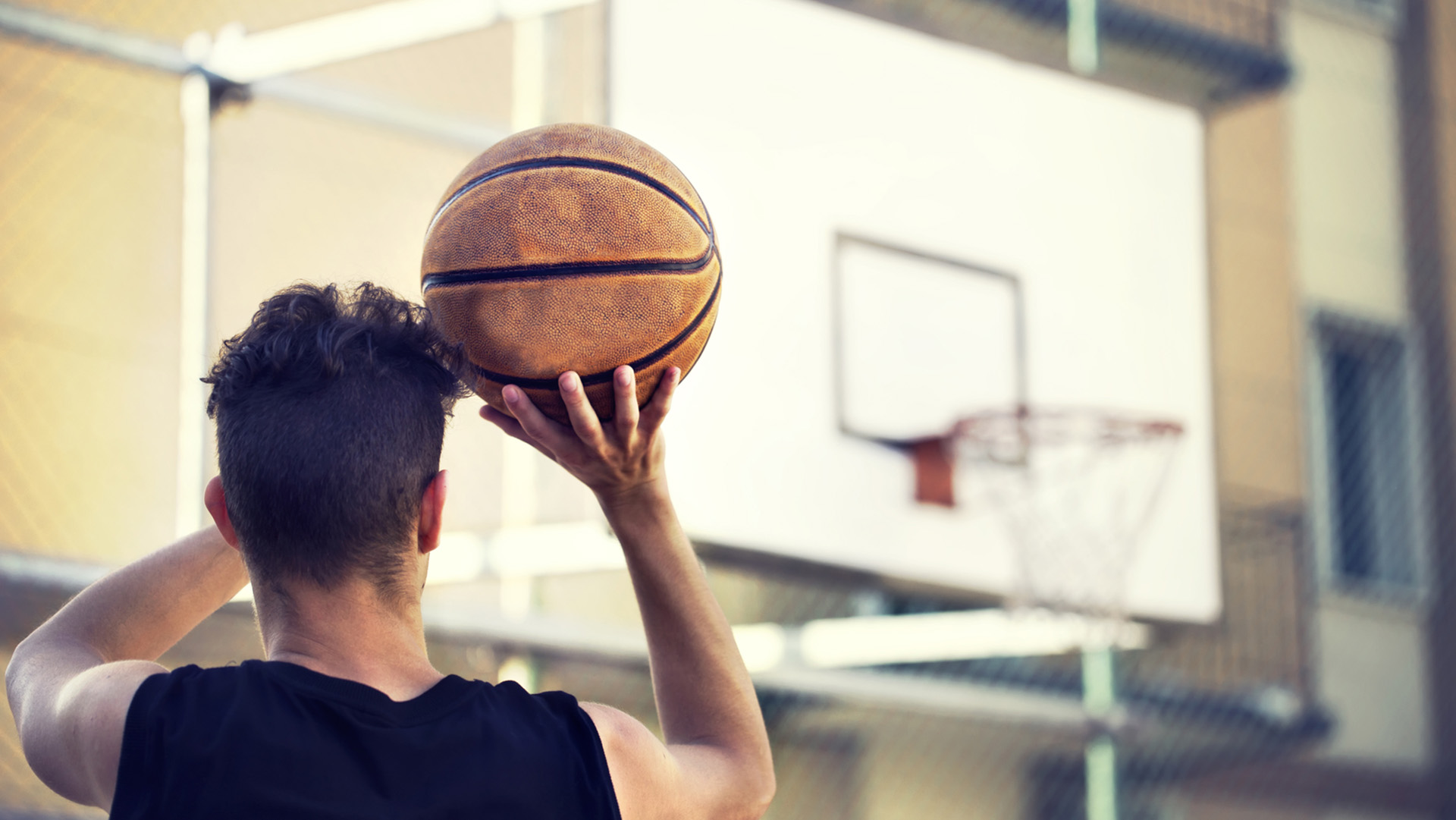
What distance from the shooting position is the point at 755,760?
1534 millimetres

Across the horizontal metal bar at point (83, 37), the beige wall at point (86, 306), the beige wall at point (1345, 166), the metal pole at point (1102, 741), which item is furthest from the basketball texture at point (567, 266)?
the beige wall at point (1345, 166)

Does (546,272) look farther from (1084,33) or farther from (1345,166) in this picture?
(1345,166)

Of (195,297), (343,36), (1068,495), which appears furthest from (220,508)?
(1068,495)

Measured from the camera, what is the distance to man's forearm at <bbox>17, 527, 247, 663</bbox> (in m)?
1.45

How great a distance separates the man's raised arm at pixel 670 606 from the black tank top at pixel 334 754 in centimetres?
19

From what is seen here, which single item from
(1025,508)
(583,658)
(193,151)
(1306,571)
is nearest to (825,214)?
(1025,508)

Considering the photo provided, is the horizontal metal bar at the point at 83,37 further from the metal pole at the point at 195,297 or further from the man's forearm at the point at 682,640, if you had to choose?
the man's forearm at the point at 682,640

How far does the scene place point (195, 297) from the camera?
3506mm

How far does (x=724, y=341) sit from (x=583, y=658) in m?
0.98

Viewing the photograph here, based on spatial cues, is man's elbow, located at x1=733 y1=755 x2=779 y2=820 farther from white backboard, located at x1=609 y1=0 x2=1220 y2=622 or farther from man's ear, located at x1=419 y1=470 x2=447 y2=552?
white backboard, located at x1=609 y1=0 x2=1220 y2=622

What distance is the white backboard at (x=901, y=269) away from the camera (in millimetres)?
4156

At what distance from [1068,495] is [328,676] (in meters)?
4.08

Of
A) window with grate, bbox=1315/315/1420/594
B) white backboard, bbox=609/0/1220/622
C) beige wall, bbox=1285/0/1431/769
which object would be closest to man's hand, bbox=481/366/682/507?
white backboard, bbox=609/0/1220/622

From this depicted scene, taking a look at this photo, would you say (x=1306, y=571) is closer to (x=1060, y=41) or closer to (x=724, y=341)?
(x=1060, y=41)
